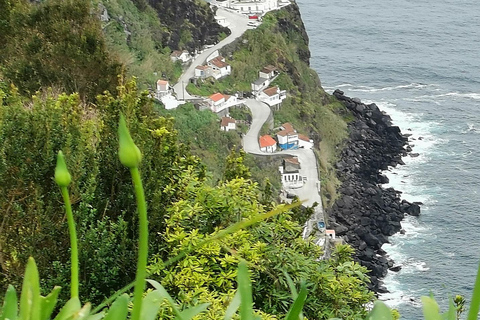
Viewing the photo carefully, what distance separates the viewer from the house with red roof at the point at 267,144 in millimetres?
36938

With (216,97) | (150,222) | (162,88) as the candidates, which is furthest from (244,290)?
(216,97)

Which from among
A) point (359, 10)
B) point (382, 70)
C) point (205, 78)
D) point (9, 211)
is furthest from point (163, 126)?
point (359, 10)

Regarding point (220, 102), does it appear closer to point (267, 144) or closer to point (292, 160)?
point (267, 144)

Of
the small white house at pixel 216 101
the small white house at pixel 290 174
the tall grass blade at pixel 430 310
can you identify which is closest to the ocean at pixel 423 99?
the small white house at pixel 290 174

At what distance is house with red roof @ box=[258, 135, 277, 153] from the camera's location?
36938mm

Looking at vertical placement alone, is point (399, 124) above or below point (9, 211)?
below

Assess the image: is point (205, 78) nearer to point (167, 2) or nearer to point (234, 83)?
point (234, 83)

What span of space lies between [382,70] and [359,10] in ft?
53.2

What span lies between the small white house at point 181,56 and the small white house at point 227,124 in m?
7.03

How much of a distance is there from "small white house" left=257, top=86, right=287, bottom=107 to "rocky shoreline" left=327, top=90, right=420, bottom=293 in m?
5.68

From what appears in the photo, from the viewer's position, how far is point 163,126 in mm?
7168

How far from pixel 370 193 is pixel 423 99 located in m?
14.6

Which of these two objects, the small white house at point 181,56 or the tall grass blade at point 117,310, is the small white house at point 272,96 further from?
the tall grass blade at point 117,310

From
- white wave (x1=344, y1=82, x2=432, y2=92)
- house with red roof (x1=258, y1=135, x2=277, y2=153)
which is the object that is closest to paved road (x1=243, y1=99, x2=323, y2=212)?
house with red roof (x1=258, y1=135, x2=277, y2=153)
